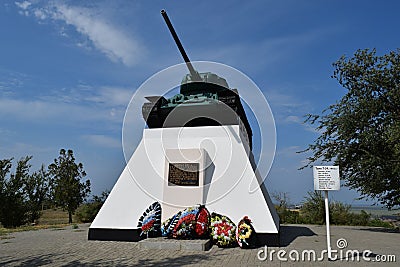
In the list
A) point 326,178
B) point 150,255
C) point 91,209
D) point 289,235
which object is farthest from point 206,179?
point 91,209

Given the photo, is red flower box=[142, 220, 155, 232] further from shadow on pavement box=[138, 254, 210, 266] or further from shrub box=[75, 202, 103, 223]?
shrub box=[75, 202, 103, 223]

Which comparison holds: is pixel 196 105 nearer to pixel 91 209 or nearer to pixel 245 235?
pixel 245 235

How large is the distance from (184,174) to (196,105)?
2.17 metres

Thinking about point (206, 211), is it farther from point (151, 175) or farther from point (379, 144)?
point (379, 144)

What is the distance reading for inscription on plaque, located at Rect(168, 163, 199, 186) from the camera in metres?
7.84

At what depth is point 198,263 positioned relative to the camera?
18.0ft

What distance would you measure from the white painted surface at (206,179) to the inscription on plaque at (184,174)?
1.22 feet

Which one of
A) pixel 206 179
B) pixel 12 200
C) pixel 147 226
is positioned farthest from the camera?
pixel 12 200

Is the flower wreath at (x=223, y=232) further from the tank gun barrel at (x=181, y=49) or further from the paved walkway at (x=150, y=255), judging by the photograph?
the tank gun barrel at (x=181, y=49)

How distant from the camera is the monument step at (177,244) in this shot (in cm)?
659

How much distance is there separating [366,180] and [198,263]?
823 centimetres

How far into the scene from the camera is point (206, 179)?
8109 mm

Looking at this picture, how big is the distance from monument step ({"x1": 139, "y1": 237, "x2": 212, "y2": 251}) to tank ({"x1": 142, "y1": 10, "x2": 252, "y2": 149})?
130 inches

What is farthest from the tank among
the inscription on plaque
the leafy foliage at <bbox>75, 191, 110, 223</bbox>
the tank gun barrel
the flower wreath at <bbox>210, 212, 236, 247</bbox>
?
the leafy foliage at <bbox>75, 191, 110, 223</bbox>
